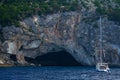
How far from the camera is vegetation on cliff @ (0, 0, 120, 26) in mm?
141375

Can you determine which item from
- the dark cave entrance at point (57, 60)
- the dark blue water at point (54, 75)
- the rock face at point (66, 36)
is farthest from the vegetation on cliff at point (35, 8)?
the dark blue water at point (54, 75)

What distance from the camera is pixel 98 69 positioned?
12412 cm

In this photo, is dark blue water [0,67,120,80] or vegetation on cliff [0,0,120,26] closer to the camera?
dark blue water [0,67,120,80]

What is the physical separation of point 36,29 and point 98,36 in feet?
55.8

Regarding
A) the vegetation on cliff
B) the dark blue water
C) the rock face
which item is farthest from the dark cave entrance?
the dark blue water

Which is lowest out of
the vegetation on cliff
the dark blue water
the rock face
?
the dark blue water

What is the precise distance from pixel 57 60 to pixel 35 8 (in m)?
15.9

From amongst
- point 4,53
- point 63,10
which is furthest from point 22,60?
point 63,10

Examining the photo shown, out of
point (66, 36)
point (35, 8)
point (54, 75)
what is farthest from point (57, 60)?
point (54, 75)

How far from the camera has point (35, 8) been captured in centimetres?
14400

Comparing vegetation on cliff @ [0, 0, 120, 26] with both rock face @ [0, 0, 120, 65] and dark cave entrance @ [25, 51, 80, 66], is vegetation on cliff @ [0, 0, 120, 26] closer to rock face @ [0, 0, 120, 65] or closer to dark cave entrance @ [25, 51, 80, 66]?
rock face @ [0, 0, 120, 65]

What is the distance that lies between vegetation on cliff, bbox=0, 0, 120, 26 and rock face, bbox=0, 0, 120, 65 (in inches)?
74.4

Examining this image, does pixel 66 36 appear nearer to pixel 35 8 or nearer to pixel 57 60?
pixel 57 60

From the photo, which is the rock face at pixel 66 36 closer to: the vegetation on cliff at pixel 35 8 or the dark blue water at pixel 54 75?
the vegetation on cliff at pixel 35 8
